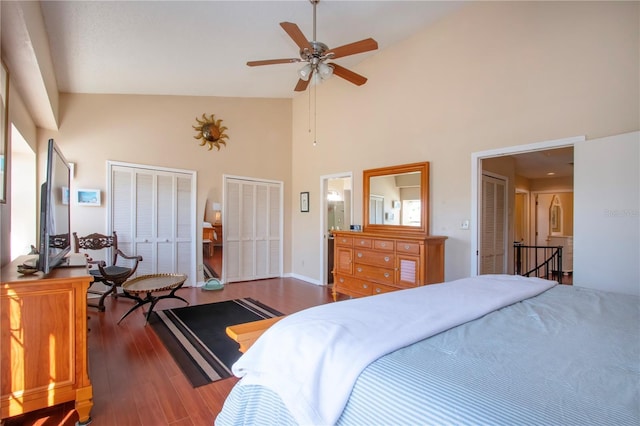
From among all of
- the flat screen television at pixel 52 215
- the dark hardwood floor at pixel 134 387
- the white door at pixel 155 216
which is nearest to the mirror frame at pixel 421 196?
the dark hardwood floor at pixel 134 387

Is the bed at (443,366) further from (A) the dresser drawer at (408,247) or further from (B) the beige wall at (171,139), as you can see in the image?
(B) the beige wall at (171,139)

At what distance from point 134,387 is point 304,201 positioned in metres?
4.20

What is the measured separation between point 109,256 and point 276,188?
9.77ft

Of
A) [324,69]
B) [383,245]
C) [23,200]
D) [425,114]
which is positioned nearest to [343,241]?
[383,245]

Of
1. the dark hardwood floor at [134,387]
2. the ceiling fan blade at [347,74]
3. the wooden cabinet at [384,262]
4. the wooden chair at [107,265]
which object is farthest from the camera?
the wooden chair at [107,265]

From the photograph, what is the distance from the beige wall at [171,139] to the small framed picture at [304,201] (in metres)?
0.35

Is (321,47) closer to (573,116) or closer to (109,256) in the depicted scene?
(573,116)

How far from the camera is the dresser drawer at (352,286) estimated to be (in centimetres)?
407

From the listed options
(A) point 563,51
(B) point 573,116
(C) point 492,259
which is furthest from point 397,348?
(C) point 492,259

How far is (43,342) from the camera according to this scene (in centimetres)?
179

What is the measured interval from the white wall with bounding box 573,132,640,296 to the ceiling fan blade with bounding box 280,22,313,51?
8.44 ft

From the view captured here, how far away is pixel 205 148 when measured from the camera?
539 centimetres

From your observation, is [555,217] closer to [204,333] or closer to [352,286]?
[352,286]

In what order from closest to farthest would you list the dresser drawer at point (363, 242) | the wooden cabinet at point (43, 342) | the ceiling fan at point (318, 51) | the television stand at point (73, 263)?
the wooden cabinet at point (43, 342)
the television stand at point (73, 263)
the ceiling fan at point (318, 51)
the dresser drawer at point (363, 242)
